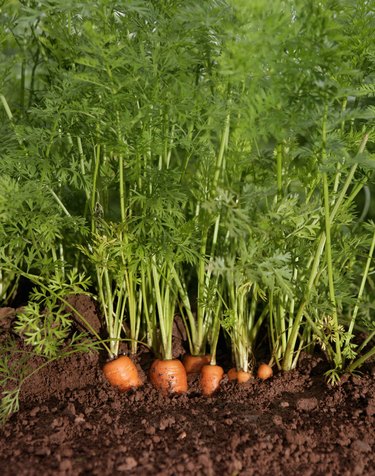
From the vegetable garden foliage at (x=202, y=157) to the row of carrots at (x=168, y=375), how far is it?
0.16ft

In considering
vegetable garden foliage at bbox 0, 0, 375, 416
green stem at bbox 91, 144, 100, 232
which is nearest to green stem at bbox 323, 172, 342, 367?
vegetable garden foliage at bbox 0, 0, 375, 416

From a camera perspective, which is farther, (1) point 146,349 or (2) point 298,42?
(1) point 146,349

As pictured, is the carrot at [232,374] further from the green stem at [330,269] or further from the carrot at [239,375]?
the green stem at [330,269]

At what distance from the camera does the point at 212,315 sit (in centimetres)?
171

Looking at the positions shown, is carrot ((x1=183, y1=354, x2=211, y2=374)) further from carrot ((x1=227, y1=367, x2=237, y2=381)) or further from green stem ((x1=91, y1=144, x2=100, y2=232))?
green stem ((x1=91, y1=144, x2=100, y2=232))

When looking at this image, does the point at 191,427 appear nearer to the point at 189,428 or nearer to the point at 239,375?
the point at 189,428

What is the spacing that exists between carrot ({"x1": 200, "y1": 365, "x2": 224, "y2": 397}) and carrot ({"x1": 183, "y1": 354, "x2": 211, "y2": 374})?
6 centimetres

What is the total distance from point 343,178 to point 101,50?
2.42ft

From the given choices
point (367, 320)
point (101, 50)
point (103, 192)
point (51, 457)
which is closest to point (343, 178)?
point (367, 320)

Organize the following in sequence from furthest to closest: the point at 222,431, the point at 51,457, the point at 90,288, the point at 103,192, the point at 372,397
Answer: the point at 90,288 → the point at 103,192 → the point at 372,397 → the point at 222,431 → the point at 51,457

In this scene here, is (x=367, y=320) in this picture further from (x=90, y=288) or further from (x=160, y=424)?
(x=90, y=288)

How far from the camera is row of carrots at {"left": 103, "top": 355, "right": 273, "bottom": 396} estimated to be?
1.60m

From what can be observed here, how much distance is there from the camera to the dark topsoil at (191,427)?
1258mm

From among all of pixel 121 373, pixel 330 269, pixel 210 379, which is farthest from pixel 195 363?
pixel 330 269
